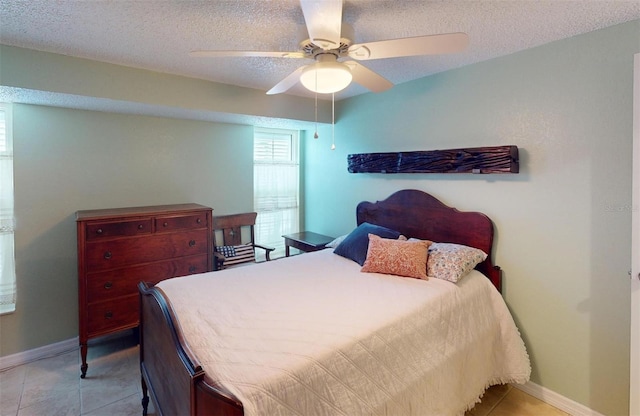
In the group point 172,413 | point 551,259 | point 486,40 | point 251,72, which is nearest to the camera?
point 172,413

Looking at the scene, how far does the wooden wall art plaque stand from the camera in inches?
91.3

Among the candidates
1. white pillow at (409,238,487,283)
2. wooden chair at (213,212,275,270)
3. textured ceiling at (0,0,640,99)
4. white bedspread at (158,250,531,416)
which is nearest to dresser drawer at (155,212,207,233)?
wooden chair at (213,212,275,270)

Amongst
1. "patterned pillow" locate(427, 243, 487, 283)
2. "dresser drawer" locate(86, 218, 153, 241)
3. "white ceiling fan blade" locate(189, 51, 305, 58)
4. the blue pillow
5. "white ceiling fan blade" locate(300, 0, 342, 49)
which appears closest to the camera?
"white ceiling fan blade" locate(300, 0, 342, 49)

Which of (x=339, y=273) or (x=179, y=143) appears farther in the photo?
(x=179, y=143)

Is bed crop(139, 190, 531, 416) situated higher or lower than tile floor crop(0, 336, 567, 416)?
higher

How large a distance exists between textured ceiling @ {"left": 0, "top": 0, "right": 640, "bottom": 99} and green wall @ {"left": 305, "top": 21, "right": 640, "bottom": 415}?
22cm

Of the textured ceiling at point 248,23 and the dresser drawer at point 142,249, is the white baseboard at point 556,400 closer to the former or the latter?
the textured ceiling at point 248,23

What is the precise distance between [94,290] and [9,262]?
86cm

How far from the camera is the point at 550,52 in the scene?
7.16 feet

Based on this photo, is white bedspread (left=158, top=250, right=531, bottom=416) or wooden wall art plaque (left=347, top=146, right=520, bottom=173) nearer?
white bedspread (left=158, top=250, right=531, bottom=416)

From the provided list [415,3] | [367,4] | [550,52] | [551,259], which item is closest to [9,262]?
[367,4]

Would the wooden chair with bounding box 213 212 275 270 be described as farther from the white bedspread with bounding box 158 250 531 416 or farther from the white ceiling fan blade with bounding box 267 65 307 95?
the white ceiling fan blade with bounding box 267 65 307 95

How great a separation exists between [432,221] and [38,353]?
11.6 feet

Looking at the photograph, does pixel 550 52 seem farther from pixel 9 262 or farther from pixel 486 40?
pixel 9 262
